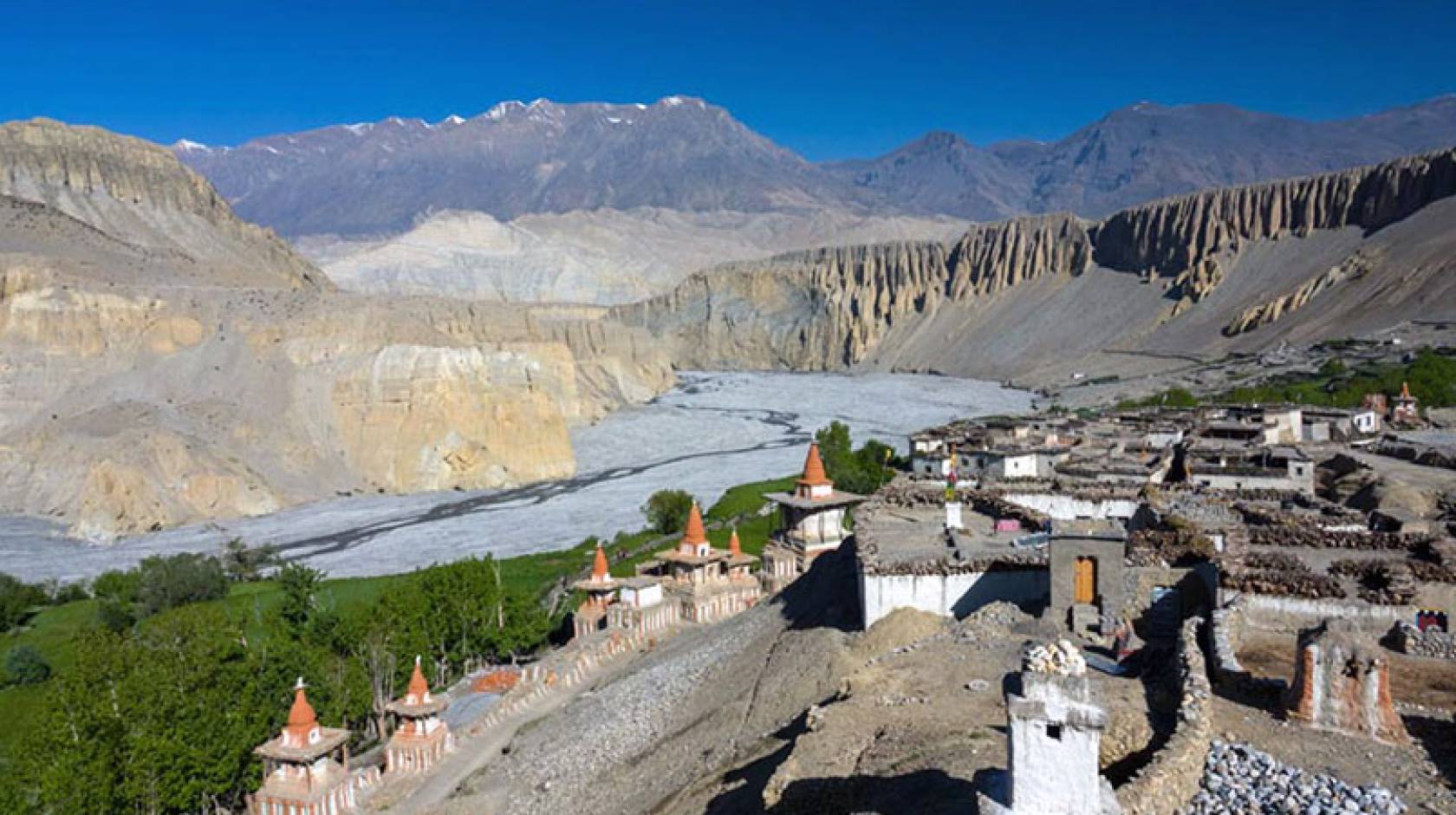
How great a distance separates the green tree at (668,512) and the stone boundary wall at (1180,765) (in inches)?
1415

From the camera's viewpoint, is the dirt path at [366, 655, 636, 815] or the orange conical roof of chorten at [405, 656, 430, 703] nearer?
the dirt path at [366, 655, 636, 815]

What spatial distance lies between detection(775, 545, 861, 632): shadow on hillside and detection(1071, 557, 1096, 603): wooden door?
13.9 feet

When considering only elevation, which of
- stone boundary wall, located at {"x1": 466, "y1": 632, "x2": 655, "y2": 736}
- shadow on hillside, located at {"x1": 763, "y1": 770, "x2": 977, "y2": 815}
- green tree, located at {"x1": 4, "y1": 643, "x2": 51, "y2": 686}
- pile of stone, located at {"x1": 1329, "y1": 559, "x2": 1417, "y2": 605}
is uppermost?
pile of stone, located at {"x1": 1329, "y1": 559, "x2": 1417, "y2": 605}

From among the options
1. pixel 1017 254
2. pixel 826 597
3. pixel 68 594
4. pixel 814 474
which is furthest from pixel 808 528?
pixel 1017 254

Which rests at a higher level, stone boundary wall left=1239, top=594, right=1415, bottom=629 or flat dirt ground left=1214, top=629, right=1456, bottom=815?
stone boundary wall left=1239, top=594, right=1415, bottom=629

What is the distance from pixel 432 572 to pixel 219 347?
42.0 m

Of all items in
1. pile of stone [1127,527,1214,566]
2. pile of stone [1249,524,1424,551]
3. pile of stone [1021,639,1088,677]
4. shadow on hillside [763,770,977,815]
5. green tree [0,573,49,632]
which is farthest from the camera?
green tree [0,573,49,632]

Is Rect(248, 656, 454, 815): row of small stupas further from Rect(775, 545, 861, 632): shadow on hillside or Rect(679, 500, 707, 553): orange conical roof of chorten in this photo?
Rect(679, 500, 707, 553): orange conical roof of chorten

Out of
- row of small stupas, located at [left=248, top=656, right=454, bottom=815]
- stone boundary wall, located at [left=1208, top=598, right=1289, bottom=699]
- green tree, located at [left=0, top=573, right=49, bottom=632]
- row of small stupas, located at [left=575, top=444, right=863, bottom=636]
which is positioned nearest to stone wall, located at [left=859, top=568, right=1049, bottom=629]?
stone boundary wall, located at [left=1208, top=598, right=1289, bottom=699]

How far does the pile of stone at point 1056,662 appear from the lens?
23.5ft

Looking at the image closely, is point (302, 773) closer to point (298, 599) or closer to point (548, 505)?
point (298, 599)

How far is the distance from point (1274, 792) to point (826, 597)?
1283 cm

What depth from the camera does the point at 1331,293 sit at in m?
89.1

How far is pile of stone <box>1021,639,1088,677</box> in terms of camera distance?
715cm
